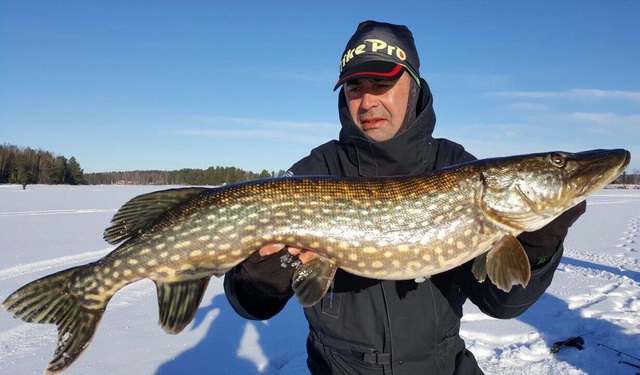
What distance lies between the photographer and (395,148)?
2248 mm

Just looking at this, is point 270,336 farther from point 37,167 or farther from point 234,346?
point 37,167

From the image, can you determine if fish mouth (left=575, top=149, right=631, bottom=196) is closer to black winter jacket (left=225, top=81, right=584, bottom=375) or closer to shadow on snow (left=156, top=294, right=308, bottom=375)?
black winter jacket (left=225, top=81, right=584, bottom=375)

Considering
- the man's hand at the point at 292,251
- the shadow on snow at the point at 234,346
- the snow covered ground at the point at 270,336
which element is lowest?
the shadow on snow at the point at 234,346

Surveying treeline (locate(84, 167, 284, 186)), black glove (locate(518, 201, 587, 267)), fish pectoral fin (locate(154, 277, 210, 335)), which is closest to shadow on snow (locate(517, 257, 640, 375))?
black glove (locate(518, 201, 587, 267))

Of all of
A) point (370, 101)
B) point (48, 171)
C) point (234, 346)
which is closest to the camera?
point (370, 101)

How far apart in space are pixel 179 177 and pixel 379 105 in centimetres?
7114

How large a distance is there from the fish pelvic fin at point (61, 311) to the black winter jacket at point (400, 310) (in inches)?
26.9

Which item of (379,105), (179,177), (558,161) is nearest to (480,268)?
(558,161)

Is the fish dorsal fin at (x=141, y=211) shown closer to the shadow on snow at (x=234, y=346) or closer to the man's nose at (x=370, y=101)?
the man's nose at (x=370, y=101)

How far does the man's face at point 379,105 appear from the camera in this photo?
2328 millimetres

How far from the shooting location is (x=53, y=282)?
6.41ft

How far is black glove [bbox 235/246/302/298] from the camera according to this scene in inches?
76.2

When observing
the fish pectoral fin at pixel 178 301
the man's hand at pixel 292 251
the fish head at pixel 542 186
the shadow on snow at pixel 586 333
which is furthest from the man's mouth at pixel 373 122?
the shadow on snow at pixel 586 333

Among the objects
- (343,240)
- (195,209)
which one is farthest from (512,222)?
(195,209)
